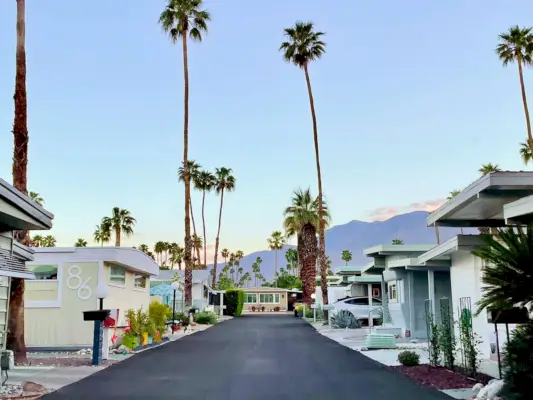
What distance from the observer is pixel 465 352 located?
488 inches

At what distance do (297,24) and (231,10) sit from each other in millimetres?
17314

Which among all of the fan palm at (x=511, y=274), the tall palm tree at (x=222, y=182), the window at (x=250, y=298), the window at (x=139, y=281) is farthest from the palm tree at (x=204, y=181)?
the fan palm at (x=511, y=274)

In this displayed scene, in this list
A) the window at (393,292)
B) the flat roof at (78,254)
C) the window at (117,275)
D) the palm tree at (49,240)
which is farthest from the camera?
the palm tree at (49,240)

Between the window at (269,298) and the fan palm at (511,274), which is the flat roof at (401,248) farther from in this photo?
the window at (269,298)

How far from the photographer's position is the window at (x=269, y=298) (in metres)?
83.1

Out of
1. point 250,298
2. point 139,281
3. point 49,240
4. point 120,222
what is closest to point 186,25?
point 139,281

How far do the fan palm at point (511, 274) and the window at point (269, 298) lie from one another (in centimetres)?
7576

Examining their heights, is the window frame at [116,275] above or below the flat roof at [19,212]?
below

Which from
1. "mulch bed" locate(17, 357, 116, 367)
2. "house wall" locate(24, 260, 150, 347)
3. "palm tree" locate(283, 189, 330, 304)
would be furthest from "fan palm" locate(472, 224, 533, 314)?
"palm tree" locate(283, 189, 330, 304)

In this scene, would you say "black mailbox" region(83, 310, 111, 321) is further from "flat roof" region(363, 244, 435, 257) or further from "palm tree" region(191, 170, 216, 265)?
"palm tree" region(191, 170, 216, 265)

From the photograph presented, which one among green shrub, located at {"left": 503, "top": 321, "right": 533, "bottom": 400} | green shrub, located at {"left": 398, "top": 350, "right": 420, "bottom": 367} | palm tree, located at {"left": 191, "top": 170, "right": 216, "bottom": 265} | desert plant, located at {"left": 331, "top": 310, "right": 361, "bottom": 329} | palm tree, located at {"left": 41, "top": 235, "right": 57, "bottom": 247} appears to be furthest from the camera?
palm tree, located at {"left": 41, "top": 235, "right": 57, "bottom": 247}

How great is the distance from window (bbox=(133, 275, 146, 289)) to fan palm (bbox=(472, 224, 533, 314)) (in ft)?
65.0

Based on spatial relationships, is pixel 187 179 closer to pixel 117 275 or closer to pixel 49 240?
pixel 117 275

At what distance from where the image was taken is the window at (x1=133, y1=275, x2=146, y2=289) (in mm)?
26375
